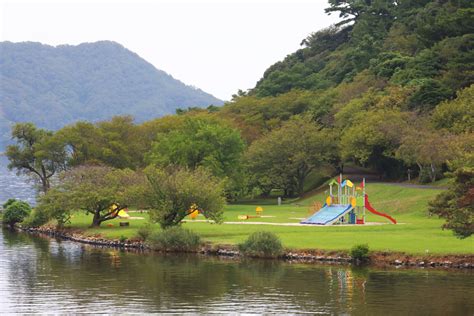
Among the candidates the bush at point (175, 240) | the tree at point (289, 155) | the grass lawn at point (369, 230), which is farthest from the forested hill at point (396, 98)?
the bush at point (175, 240)

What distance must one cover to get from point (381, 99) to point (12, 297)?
2869 inches

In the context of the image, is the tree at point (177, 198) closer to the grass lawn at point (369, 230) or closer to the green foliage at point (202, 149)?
the grass lawn at point (369, 230)

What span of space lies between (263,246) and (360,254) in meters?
6.95

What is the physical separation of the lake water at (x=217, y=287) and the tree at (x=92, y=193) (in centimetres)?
1605

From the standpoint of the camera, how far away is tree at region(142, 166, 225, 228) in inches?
2462

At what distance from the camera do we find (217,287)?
140ft

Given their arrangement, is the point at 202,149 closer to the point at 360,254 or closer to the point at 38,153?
the point at 38,153

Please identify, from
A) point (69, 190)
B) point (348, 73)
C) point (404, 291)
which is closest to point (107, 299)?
point (404, 291)

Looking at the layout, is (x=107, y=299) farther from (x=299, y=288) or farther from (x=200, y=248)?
(x=200, y=248)

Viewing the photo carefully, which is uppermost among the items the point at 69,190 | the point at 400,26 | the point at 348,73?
the point at 400,26

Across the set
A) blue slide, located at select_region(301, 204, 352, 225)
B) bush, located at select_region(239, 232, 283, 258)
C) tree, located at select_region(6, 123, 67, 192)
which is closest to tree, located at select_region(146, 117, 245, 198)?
tree, located at select_region(6, 123, 67, 192)

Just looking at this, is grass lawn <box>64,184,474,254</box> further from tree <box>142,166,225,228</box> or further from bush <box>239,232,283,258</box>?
tree <box>142,166,225,228</box>

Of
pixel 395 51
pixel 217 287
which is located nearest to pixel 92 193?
pixel 217 287

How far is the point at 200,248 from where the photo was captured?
2261 inches
